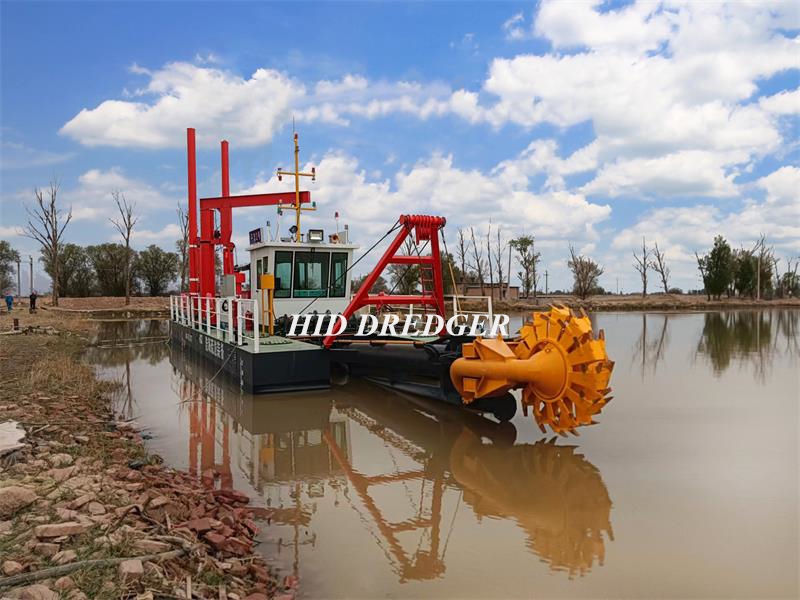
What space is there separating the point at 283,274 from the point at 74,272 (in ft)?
173

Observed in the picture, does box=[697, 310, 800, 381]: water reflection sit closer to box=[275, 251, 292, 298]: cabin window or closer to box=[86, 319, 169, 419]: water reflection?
box=[275, 251, 292, 298]: cabin window

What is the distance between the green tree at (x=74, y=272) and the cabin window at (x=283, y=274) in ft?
161

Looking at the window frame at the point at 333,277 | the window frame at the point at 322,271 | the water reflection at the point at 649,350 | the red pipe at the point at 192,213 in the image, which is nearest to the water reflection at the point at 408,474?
the window frame at the point at 322,271

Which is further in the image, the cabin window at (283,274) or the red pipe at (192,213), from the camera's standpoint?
the red pipe at (192,213)

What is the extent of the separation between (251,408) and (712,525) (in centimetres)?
678

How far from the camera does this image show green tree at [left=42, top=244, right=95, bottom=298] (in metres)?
54.8

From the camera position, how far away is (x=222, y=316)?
14.6 m

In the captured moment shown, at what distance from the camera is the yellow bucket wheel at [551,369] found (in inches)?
250

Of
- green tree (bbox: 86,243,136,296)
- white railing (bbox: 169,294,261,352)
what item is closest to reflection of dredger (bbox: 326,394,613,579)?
white railing (bbox: 169,294,261,352)

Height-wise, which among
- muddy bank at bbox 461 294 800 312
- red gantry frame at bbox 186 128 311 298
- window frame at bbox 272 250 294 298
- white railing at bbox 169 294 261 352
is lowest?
muddy bank at bbox 461 294 800 312

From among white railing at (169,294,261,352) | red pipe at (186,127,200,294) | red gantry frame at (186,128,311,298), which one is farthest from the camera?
red pipe at (186,127,200,294)

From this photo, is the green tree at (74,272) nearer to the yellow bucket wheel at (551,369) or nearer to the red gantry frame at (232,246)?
the red gantry frame at (232,246)

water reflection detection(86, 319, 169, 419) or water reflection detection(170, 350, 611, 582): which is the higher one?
water reflection detection(86, 319, 169, 419)

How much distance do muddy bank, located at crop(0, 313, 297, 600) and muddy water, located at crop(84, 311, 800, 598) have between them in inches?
14.5
